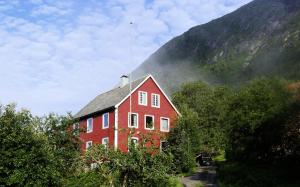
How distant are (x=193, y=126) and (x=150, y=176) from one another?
99.4 feet

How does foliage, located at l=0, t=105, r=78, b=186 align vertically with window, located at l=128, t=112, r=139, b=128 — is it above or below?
below

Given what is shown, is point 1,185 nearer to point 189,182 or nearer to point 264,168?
point 189,182

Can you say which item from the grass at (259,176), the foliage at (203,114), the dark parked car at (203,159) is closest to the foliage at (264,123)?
the grass at (259,176)

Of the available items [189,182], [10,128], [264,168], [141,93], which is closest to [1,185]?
[10,128]

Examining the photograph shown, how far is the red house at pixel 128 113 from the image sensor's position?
200ft

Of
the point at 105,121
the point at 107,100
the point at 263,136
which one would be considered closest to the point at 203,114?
the point at 107,100

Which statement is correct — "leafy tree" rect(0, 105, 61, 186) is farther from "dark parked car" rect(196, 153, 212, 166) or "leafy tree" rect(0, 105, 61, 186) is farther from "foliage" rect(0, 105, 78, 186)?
"dark parked car" rect(196, 153, 212, 166)

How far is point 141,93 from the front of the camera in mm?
64000

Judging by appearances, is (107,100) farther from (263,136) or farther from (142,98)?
(263,136)

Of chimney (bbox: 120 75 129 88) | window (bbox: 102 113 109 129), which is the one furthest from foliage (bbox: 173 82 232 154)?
window (bbox: 102 113 109 129)

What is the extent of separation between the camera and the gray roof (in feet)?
207

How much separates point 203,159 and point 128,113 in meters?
11.8

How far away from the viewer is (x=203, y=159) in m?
62.7

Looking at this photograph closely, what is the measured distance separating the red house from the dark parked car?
5.48 metres
